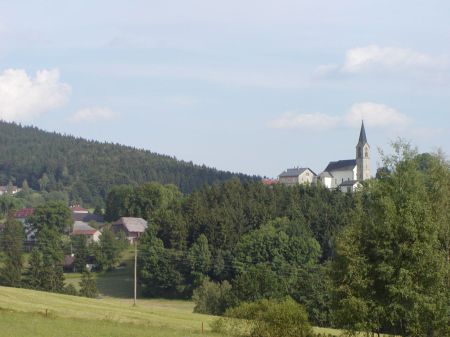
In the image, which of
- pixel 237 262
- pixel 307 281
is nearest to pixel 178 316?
pixel 307 281

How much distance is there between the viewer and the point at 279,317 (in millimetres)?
36438

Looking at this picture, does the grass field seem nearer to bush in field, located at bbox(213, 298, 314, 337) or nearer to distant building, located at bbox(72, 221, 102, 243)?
bush in field, located at bbox(213, 298, 314, 337)

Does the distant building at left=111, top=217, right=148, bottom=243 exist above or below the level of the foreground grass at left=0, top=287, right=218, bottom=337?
above

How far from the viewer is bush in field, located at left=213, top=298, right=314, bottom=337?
3606 cm

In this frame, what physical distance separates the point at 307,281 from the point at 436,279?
38.4 m

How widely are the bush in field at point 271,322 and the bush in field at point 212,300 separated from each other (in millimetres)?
37099

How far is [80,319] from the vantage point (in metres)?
41.6

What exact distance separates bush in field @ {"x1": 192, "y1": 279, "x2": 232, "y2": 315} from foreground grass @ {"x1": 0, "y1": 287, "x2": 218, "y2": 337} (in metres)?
19.9

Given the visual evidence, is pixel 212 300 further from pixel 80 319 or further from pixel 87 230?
pixel 87 230

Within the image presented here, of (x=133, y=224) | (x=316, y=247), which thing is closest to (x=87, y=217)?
(x=133, y=224)

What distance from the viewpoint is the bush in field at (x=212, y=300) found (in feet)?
249

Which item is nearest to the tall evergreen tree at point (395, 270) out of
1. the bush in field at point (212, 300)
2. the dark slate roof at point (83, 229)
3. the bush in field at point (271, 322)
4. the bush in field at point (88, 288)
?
the bush in field at point (271, 322)

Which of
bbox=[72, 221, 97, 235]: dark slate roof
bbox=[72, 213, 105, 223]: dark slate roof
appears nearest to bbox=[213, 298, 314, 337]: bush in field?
bbox=[72, 221, 97, 235]: dark slate roof

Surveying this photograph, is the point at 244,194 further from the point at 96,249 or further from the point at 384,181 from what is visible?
the point at 384,181
